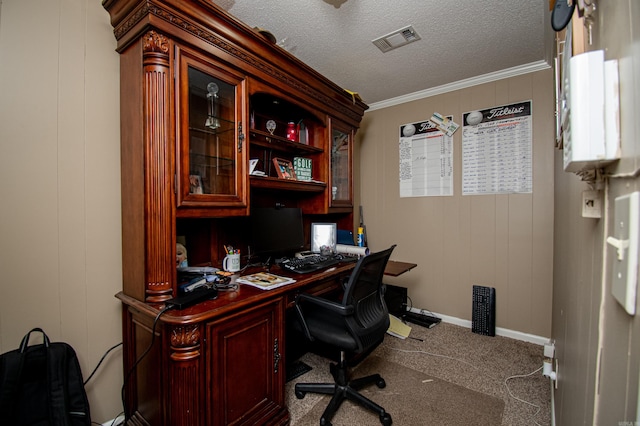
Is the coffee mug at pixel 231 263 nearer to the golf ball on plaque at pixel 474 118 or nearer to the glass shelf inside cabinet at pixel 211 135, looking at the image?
the glass shelf inside cabinet at pixel 211 135

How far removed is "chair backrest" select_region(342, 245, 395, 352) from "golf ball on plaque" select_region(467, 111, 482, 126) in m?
2.05

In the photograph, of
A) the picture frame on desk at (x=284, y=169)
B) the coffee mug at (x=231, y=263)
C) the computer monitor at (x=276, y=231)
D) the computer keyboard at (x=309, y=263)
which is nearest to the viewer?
the coffee mug at (x=231, y=263)

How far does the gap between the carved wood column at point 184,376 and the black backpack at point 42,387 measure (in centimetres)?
42

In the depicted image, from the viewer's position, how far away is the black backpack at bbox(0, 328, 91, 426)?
1.11 metres

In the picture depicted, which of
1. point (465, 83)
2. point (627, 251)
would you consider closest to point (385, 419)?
point (627, 251)

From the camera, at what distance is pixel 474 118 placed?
2.88 m

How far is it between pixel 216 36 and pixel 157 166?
0.83 m

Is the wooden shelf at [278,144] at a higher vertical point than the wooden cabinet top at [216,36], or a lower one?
lower

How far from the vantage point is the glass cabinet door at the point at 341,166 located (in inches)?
108

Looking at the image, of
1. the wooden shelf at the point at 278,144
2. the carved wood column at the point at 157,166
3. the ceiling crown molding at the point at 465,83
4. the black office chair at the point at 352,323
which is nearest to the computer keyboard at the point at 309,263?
the black office chair at the point at 352,323

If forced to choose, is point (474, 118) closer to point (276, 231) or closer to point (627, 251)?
point (276, 231)

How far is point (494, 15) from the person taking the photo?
1.89m

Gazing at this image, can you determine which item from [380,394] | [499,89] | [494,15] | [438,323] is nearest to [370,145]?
[499,89]

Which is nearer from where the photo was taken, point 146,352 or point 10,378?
point 10,378
